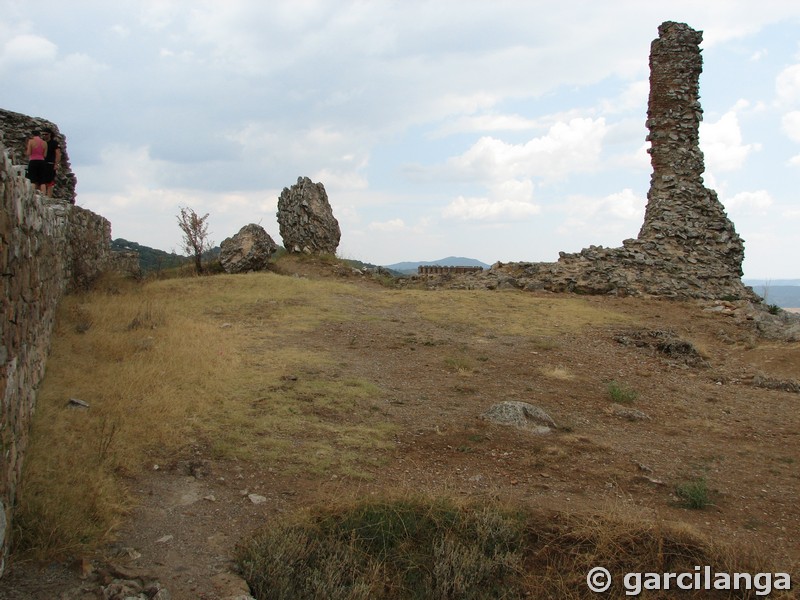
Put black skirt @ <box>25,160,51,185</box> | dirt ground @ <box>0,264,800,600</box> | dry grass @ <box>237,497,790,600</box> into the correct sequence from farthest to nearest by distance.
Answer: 1. black skirt @ <box>25,160,51,185</box>
2. dirt ground @ <box>0,264,800,600</box>
3. dry grass @ <box>237,497,790,600</box>

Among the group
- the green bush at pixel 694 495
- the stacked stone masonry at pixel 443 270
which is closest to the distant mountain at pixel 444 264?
the stacked stone masonry at pixel 443 270

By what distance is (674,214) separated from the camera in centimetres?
1672

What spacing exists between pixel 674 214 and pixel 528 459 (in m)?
13.3

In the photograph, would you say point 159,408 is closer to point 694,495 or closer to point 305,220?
point 694,495

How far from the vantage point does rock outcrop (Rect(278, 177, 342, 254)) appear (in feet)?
65.0

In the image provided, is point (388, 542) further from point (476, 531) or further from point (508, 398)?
point (508, 398)

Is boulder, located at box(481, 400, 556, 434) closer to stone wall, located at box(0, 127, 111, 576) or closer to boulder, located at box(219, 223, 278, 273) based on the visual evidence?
stone wall, located at box(0, 127, 111, 576)

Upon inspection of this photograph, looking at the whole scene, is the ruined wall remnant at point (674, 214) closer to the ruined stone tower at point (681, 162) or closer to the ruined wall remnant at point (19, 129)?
the ruined stone tower at point (681, 162)

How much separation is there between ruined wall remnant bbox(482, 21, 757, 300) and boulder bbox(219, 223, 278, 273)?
660 centimetres

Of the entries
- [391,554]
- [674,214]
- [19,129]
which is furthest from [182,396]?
[674,214]

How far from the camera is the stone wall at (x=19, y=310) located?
366cm

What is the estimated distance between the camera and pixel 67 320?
8914 mm

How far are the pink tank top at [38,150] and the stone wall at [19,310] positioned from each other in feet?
8.48

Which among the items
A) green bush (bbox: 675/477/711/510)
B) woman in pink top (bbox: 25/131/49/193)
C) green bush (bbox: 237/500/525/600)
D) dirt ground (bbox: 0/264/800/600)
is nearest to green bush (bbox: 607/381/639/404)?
dirt ground (bbox: 0/264/800/600)
